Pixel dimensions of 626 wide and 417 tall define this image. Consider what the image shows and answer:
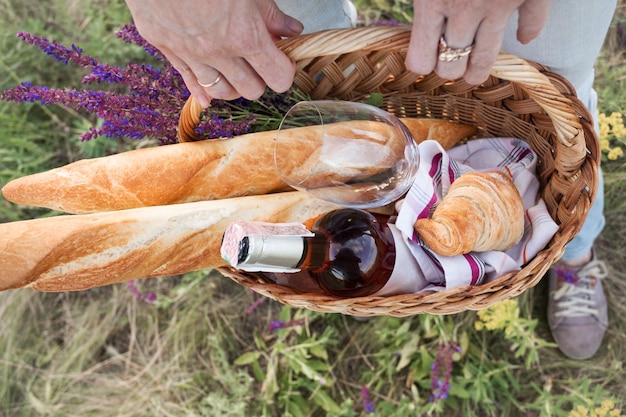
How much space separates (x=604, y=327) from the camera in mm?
1672

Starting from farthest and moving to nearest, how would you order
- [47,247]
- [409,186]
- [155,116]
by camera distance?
[155,116]
[409,186]
[47,247]

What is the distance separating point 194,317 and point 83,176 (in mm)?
976

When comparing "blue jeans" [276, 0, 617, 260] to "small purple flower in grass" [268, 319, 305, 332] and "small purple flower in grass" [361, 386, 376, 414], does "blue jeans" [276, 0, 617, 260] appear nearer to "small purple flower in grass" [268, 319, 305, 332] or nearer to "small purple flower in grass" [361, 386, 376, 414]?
"small purple flower in grass" [268, 319, 305, 332]

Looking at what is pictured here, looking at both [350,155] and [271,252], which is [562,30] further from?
[271,252]

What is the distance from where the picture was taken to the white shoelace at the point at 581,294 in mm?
1659

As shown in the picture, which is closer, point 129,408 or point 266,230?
point 266,230

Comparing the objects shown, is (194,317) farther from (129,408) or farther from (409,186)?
(409,186)

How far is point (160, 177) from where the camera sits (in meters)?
1.06

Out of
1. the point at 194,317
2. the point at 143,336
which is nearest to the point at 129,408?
the point at 143,336

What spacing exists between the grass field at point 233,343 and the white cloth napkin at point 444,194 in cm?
41

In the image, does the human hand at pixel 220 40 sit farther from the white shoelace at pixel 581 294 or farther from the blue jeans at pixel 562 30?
the white shoelace at pixel 581 294

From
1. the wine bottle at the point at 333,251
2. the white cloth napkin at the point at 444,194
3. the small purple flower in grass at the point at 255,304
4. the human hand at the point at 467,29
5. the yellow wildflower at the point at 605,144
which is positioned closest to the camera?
the human hand at the point at 467,29

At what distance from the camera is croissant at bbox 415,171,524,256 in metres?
0.97

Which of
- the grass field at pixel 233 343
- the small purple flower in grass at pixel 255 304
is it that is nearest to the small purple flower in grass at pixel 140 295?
the grass field at pixel 233 343
